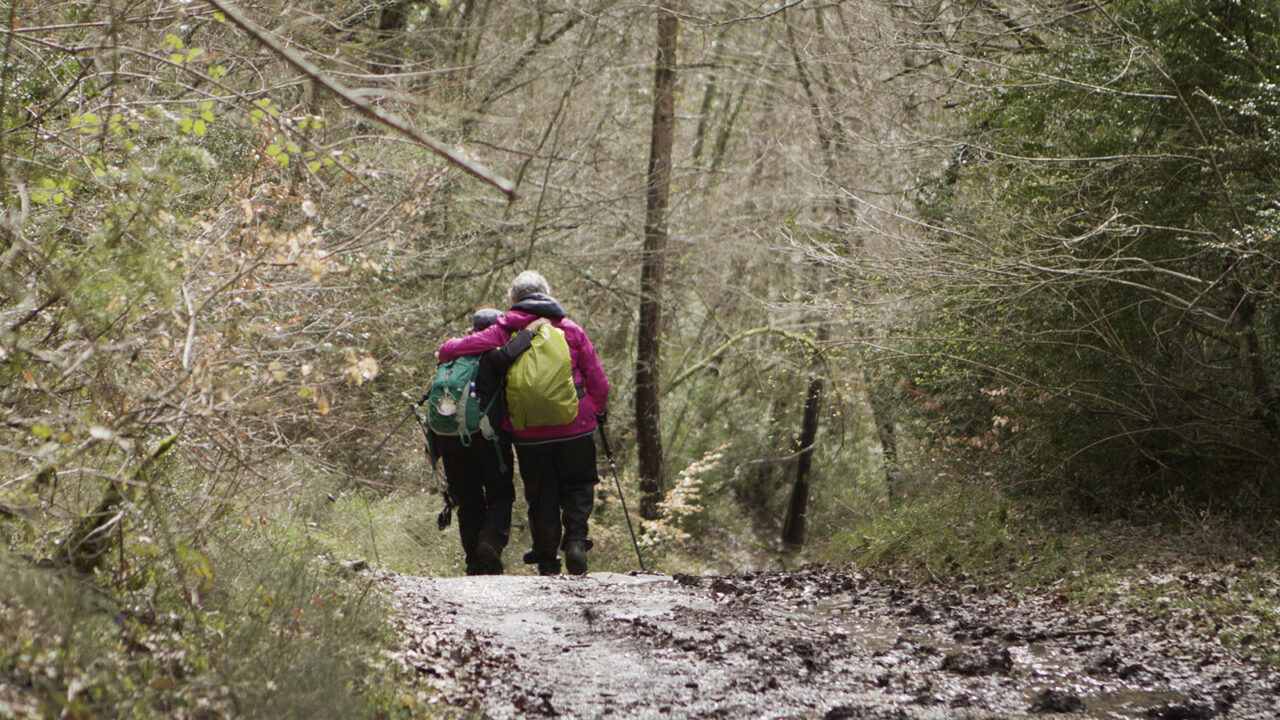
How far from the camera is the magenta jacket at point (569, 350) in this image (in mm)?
9250

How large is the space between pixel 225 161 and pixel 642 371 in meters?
6.65

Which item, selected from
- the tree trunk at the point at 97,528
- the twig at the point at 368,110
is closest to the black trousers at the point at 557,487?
the tree trunk at the point at 97,528

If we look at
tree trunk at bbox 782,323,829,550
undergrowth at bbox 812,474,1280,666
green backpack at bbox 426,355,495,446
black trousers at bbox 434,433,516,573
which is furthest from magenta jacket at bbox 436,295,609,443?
tree trunk at bbox 782,323,829,550

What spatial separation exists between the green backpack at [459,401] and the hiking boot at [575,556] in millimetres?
1215

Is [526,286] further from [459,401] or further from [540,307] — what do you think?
[459,401]

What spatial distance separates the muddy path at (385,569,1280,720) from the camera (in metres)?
4.86

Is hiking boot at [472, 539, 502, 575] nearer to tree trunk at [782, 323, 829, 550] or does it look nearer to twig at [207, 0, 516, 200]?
twig at [207, 0, 516, 200]

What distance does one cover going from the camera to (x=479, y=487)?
10031mm

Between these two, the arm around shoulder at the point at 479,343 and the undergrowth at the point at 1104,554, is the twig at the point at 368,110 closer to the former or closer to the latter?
the undergrowth at the point at 1104,554

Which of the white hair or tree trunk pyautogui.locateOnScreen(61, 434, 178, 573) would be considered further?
the white hair

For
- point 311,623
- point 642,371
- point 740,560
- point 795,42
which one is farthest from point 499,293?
point 311,623

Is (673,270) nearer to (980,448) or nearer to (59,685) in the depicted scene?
(980,448)

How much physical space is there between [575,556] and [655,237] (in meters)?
7.46

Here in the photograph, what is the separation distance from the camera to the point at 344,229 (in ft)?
38.0
